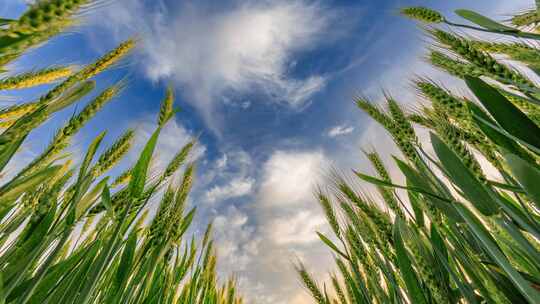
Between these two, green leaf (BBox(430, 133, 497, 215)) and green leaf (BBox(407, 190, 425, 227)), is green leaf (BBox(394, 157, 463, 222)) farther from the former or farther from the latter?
green leaf (BBox(407, 190, 425, 227))

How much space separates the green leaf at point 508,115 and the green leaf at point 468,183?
19 cm

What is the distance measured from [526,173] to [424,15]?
865 millimetres

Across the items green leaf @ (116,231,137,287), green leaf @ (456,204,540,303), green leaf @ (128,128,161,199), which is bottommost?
green leaf @ (456,204,540,303)

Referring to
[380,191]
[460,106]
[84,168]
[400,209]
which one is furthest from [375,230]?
[84,168]

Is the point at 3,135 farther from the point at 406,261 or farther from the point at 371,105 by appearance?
the point at 371,105

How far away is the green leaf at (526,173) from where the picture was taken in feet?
2.30

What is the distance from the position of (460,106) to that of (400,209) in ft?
2.01

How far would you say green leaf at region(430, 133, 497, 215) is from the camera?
2.64ft

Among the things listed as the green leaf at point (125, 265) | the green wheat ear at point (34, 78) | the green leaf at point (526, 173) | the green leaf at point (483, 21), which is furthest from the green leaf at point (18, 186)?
the green leaf at point (483, 21)

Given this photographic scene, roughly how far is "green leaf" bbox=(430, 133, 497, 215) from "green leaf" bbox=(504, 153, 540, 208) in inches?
3.7

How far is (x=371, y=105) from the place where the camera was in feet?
5.39

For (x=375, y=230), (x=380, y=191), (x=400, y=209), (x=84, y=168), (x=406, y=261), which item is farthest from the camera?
(x=380, y=191)

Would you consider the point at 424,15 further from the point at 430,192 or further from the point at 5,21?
the point at 5,21

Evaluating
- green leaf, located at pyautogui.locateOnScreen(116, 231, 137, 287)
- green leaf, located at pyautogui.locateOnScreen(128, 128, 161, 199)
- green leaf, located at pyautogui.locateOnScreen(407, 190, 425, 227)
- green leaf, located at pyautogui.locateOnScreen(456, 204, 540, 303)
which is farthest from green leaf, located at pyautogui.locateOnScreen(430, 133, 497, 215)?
green leaf, located at pyautogui.locateOnScreen(116, 231, 137, 287)
